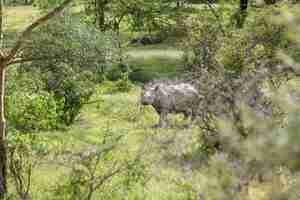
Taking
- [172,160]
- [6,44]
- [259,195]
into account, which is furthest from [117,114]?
[259,195]

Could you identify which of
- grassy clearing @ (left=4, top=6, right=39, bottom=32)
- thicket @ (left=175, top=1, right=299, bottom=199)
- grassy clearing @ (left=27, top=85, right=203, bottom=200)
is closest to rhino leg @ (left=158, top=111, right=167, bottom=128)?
grassy clearing @ (left=27, top=85, right=203, bottom=200)

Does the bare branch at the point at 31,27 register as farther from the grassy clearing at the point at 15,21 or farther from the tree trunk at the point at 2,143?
the grassy clearing at the point at 15,21

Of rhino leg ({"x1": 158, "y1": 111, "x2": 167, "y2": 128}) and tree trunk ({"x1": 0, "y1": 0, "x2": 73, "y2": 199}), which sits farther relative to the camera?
rhino leg ({"x1": 158, "y1": 111, "x2": 167, "y2": 128})

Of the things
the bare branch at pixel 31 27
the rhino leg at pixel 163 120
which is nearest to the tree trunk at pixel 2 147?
the bare branch at pixel 31 27

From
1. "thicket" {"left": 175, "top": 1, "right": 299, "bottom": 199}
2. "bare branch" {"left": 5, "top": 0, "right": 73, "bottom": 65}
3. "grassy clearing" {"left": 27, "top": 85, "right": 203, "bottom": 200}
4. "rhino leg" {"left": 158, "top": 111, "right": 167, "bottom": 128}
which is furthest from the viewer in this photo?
"rhino leg" {"left": 158, "top": 111, "right": 167, "bottom": 128}

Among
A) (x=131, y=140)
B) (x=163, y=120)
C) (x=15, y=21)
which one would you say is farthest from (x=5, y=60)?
(x=15, y=21)

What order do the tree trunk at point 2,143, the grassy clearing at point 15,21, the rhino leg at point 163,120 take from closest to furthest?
the tree trunk at point 2,143 < the grassy clearing at point 15,21 < the rhino leg at point 163,120

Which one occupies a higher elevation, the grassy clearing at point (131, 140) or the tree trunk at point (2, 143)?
the tree trunk at point (2, 143)

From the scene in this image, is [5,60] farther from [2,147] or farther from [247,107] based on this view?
[247,107]

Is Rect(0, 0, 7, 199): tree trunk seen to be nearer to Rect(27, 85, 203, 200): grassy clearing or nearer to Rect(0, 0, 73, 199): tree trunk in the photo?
Rect(0, 0, 73, 199): tree trunk

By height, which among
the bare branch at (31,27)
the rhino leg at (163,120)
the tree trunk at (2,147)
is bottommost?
the rhino leg at (163,120)

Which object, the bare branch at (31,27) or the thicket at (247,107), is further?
the bare branch at (31,27)

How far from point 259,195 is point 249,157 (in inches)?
32.7

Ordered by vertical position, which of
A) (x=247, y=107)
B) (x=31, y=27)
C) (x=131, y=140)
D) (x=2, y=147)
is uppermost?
(x=31, y=27)
